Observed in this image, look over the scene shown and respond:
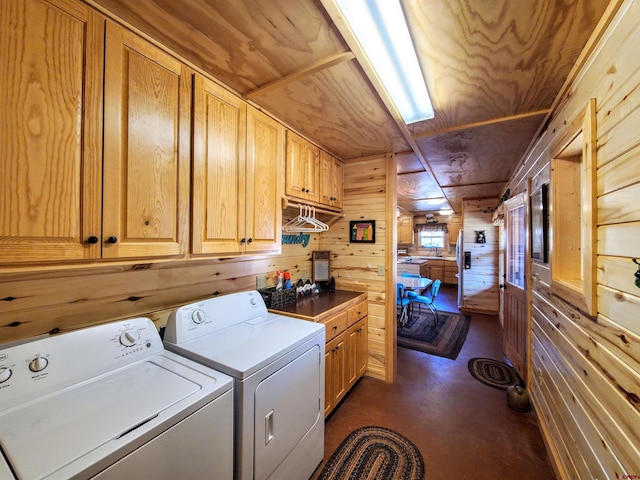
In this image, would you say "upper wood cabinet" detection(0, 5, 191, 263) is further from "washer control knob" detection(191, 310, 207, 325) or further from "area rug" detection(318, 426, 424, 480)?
"area rug" detection(318, 426, 424, 480)

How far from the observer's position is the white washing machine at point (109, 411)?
2.23 ft

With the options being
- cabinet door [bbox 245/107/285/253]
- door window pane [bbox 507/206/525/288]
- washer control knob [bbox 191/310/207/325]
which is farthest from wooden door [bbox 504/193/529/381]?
washer control knob [bbox 191/310/207/325]

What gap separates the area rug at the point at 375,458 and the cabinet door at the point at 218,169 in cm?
154

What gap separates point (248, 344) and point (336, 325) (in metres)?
0.88

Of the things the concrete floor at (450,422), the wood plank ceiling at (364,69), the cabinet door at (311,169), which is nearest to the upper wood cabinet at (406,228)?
the concrete floor at (450,422)

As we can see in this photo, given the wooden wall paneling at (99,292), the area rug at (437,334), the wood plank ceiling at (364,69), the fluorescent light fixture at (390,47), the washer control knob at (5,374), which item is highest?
the fluorescent light fixture at (390,47)

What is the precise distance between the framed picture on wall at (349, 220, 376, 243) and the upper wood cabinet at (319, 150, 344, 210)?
258mm

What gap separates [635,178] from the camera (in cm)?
87

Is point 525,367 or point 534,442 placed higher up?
point 525,367

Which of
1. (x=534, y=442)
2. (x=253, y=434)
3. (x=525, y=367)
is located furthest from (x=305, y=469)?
(x=525, y=367)

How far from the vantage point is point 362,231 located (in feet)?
8.91

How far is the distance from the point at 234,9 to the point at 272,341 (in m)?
1.55

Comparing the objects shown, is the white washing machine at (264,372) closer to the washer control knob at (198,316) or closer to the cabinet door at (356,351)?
the washer control knob at (198,316)

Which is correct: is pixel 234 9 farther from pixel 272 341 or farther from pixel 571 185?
pixel 571 185
